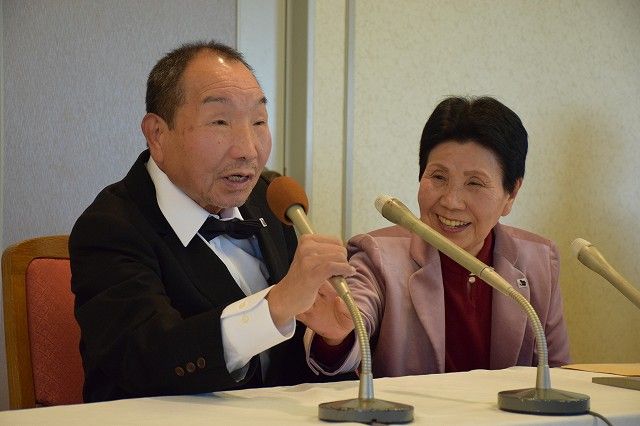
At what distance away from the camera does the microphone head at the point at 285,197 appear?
1.77 metres

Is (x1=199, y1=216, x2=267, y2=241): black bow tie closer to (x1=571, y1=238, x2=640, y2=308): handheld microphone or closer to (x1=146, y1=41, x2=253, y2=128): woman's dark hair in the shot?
(x1=146, y1=41, x2=253, y2=128): woman's dark hair

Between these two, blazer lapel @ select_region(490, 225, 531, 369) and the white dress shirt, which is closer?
the white dress shirt

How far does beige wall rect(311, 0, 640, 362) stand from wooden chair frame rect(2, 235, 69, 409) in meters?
1.88

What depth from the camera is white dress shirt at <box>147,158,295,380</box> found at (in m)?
1.81

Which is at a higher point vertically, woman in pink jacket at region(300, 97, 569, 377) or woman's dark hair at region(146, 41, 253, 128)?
woman's dark hair at region(146, 41, 253, 128)

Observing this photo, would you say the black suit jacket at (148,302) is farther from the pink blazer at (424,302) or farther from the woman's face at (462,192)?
the woman's face at (462,192)

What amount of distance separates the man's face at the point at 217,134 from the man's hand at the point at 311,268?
0.45 metres

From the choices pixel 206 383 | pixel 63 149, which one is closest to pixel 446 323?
pixel 206 383

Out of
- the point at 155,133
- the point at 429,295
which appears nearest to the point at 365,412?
the point at 155,133

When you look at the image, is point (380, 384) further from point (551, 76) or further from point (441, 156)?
point (551, 76)

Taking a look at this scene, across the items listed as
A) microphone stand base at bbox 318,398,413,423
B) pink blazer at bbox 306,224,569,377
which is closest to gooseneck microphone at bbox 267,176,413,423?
microphone stand base at bbox 318,398,413,423

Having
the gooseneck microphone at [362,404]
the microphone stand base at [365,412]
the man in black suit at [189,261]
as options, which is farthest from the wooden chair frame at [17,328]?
the microphone stand base at [365,412]

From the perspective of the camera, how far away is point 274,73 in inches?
159

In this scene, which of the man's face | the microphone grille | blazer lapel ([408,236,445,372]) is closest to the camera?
the microphone grille
